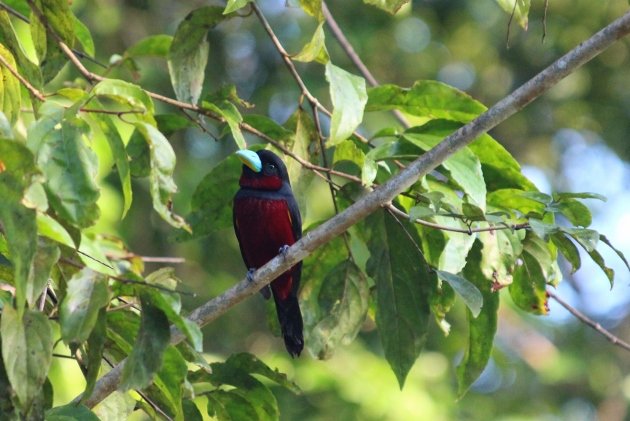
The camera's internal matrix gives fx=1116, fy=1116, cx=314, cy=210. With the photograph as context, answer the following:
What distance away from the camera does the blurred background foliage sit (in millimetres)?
9008

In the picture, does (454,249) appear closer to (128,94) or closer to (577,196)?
(577,196)

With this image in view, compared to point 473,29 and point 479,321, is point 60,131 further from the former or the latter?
point 473,29

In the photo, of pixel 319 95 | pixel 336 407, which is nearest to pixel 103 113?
pixel 336 407

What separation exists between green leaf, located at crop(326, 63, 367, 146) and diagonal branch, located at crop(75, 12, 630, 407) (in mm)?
293

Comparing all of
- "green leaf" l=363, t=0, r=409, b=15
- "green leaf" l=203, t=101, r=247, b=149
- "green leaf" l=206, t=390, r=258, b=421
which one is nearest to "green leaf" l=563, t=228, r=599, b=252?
"green leaf" l=363, t=0, r=409, b=15

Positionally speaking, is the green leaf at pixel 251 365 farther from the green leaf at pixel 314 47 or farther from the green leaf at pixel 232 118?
the green leaf at pixel 314 47

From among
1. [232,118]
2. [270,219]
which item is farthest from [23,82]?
[270,219]

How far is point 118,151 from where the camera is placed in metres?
2.55

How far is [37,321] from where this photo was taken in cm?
212

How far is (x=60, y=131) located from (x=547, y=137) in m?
8.79

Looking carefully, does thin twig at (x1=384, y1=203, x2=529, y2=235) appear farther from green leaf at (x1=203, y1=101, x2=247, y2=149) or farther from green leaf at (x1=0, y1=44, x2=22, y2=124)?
green leaf at (x1=0, y1=44, x2=22, y2=124)

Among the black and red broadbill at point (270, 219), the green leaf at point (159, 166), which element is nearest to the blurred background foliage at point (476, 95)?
the black and red broadbill at point (270, 219)

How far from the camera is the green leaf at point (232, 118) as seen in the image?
3014 mm

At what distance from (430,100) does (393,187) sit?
66cm
